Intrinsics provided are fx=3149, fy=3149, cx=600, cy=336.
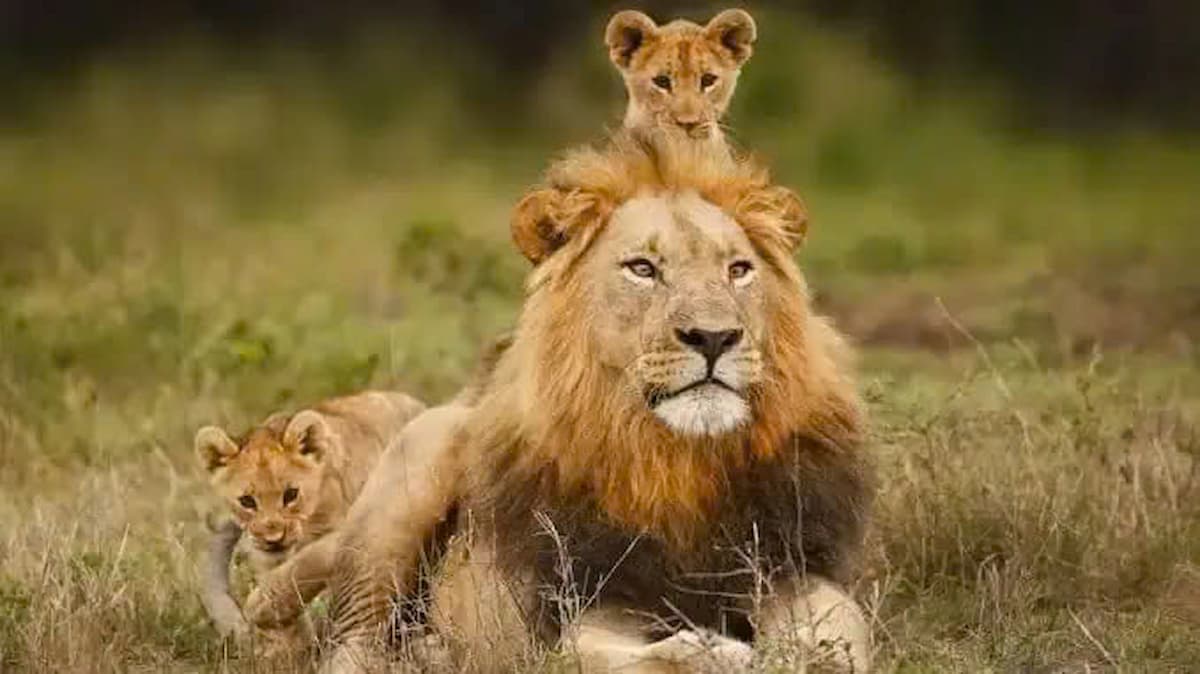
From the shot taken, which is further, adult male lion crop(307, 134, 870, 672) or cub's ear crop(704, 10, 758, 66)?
cub's ear crop(704, 10, 758, 66)

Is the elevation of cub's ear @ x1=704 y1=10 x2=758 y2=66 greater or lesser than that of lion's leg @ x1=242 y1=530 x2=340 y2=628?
greater

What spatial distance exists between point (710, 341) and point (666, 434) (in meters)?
0.22

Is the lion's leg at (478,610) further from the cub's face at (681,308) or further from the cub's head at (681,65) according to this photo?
the cub's head at (681,65)

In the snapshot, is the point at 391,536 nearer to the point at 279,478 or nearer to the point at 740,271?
the point at 279,478

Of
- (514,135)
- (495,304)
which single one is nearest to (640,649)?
(495,304)

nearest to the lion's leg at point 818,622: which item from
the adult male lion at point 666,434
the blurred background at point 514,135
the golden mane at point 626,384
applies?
the adult male lion at point 666,434

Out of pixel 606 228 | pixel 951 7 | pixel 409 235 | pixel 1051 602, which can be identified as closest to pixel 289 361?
pixel 409 235

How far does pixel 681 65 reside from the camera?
26.0ft

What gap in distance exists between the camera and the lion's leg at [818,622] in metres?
5.49

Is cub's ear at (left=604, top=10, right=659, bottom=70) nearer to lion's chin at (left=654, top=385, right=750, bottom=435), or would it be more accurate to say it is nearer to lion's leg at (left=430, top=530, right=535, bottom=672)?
lion's leg at (left=430, top=530, right=535, bottom=672)

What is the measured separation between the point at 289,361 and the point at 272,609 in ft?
14.2

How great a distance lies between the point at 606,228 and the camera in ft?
18.6

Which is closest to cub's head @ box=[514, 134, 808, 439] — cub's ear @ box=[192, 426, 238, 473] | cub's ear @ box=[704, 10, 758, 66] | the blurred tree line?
cub's ear @ box=[192, 426, 238, 473]

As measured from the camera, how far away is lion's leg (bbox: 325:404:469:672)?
242 inches
